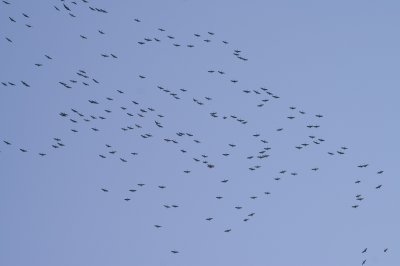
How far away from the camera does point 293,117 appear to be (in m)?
31.2

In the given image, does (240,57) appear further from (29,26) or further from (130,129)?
(29,26)

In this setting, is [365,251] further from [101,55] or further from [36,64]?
[36,64]

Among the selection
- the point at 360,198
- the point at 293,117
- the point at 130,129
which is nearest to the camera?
the point at 360,198

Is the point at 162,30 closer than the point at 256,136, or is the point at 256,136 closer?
the point at 162,30

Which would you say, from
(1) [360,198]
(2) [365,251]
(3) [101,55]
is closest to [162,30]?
(3) [101,55]

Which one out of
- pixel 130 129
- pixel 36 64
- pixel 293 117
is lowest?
pixel 130 129

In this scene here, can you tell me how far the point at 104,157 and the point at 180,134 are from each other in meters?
4.04

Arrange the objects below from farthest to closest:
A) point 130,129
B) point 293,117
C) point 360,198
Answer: point 130,129
point 293,117
point 360,198

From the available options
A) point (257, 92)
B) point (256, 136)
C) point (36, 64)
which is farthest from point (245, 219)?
point (36, 64)

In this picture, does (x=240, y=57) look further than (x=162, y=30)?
Yes

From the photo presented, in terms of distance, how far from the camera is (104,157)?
106ft

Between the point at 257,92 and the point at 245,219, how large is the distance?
6429mm

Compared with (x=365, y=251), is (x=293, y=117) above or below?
above

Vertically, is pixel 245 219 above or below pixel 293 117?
below
